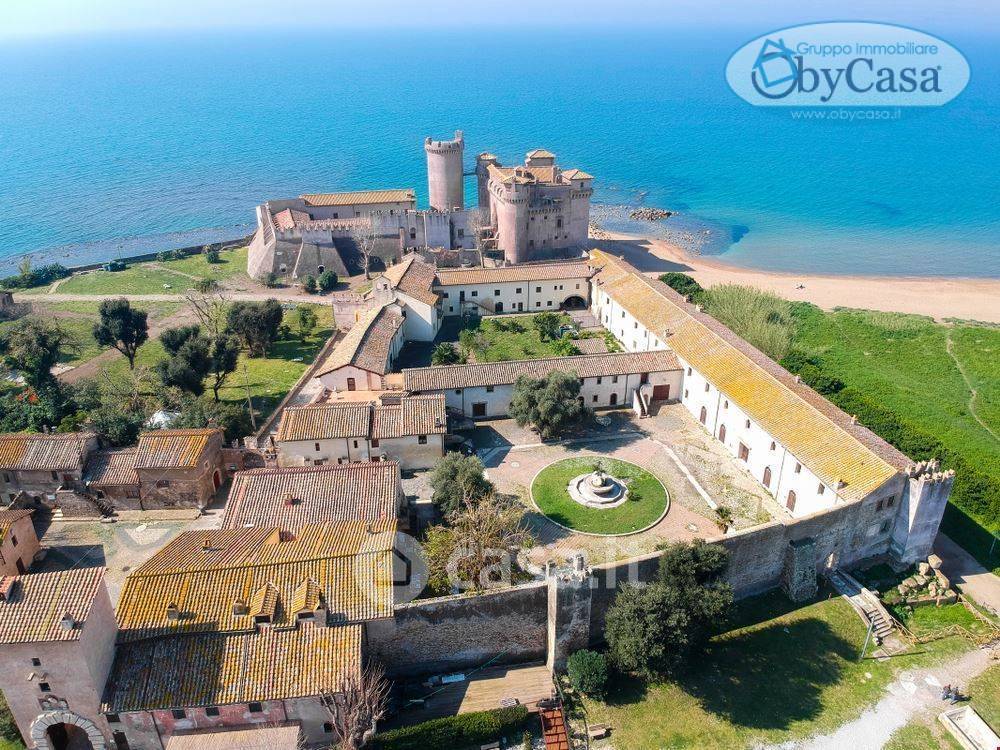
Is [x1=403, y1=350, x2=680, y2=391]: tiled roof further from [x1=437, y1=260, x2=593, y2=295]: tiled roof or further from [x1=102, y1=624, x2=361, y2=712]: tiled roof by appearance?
[x1=102, y1=624, x2=361, y2=712]: tiled roof

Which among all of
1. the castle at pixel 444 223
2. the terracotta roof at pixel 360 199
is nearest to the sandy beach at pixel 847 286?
the castle at pixel 444 223

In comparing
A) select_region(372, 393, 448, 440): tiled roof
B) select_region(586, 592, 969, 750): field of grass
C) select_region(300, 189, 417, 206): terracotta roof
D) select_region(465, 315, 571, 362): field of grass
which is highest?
select_region(300, 189, 417, 206): terracotta roof

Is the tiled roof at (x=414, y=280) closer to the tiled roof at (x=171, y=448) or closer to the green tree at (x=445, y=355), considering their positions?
the green tree at (x=445, y=355)

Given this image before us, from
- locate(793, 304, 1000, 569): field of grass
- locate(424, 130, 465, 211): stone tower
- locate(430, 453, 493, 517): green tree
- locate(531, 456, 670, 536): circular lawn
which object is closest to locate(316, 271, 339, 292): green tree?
locate(424, 130, 465, 211): stone tower

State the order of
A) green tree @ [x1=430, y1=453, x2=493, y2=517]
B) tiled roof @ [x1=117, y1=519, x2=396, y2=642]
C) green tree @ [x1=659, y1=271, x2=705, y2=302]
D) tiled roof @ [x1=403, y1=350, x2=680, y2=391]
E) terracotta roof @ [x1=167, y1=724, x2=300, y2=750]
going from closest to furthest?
1. terracotta roof @ [x1=167, y1=724, x2=300, y2=750]
2. tiled roof @ [x1=117, y1=519, x2=396, y2=642]
3. green tree @ [x1=430, y1=453, x2=493, y2=517]
4. tiled roof @ [x1=403, y1=350, x2=680, y2=391]
5. green tree @ [x1=659, y1=271, x2=705, y2=302]

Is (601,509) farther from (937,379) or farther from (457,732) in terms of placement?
(937,379)

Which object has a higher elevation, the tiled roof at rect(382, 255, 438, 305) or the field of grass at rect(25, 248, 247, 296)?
the tiled roof at rect(382, 255, 438, 305)
